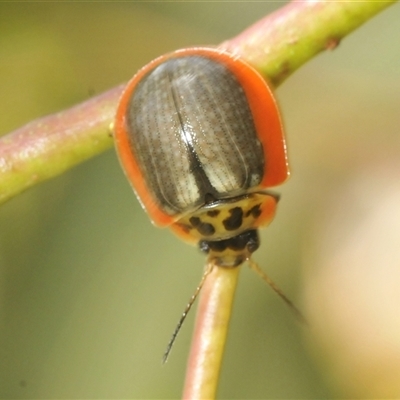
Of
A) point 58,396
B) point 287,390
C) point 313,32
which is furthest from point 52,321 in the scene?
point 313,32

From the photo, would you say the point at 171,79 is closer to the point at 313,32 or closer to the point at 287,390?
the point at 313,32

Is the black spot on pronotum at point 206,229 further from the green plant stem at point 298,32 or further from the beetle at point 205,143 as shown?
the green plant stem at point 298,32

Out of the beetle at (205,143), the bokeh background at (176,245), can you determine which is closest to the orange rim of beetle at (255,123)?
the beetle at (205,143)

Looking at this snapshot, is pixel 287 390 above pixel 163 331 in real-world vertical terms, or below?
below

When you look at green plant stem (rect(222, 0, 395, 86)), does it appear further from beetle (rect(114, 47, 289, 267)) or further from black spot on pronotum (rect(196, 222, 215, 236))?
black spot on pronotum (rect(196, 222, 215, 236))

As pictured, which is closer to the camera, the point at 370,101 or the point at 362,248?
the point at 362,248

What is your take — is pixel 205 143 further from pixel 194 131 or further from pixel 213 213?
pixel 213 213
